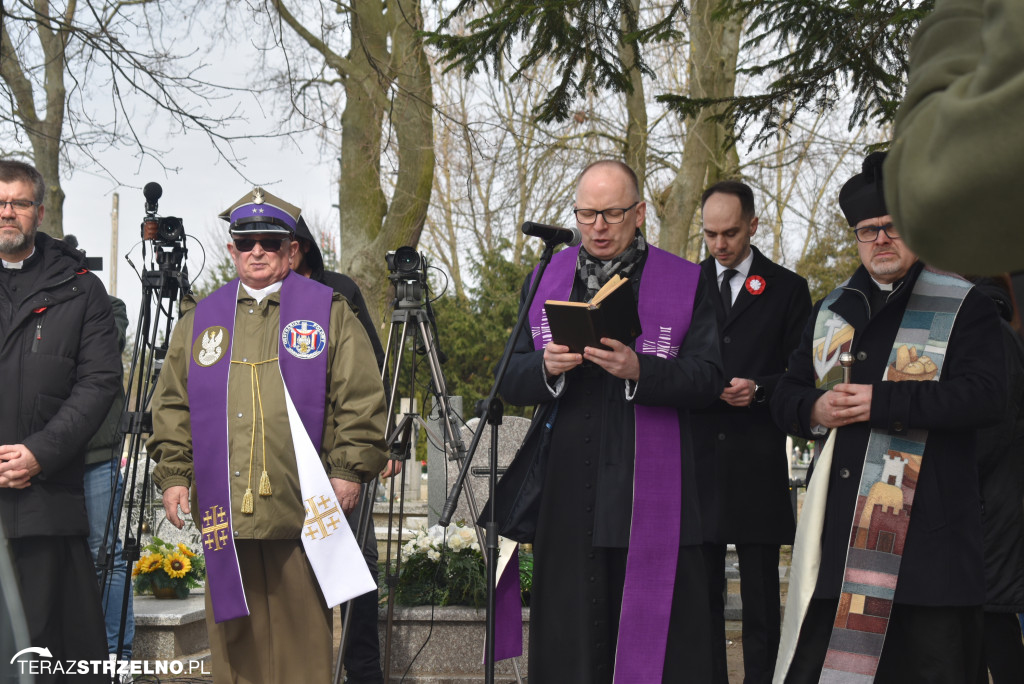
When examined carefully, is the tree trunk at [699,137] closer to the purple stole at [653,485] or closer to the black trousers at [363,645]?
the black trousers at [363,645]

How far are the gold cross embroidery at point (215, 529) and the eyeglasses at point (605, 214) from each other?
71.4 inches

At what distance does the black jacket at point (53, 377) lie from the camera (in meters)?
4.36

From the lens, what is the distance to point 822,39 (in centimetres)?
561

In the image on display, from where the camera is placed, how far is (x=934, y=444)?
3438mm

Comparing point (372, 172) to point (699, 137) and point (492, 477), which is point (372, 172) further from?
point (492, 477)

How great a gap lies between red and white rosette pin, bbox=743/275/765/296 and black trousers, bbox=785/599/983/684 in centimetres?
182

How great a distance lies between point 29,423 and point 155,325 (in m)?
1.02

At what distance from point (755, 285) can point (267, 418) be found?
2.35 m

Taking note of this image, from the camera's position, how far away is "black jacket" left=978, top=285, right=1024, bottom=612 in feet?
14.4

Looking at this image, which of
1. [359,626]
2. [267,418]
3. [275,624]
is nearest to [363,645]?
[359,626]

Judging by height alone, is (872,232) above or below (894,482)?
above

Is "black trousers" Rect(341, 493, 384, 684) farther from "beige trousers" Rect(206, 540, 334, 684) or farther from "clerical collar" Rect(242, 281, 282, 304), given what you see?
"clerical collar" Rect(242, 281, 282, 304)

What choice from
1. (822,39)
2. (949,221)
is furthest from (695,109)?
(949,221)

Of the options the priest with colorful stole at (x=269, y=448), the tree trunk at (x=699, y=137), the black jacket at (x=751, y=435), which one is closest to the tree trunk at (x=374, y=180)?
the tree trunk at (x=699, y=137)
